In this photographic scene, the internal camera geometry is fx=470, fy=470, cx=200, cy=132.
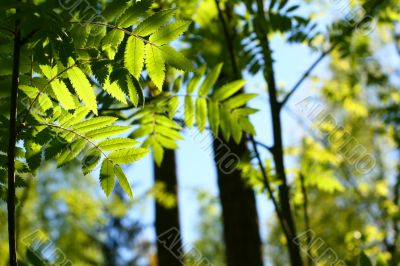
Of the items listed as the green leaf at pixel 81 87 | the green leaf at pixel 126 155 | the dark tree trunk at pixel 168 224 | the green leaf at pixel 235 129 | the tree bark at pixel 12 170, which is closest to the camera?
the tree bark at pixel 12 170

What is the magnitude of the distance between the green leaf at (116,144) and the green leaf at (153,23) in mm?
341

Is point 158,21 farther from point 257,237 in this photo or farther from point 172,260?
point 172,260

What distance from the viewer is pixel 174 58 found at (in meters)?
1.39

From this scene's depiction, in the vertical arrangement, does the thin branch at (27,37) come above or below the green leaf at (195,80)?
above

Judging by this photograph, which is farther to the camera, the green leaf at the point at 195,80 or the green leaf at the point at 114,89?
the green leaf at the point at 195,80

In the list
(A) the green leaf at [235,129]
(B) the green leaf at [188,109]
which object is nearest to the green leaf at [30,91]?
(B) the green leaf at [188,109]

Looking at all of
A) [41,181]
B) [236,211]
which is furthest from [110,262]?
[236,211]

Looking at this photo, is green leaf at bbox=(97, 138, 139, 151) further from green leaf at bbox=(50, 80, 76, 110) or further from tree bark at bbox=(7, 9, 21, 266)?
tree bark at bbox=(7, 9, 21, 266)

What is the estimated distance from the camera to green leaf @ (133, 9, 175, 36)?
140cm

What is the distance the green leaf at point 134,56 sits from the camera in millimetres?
1358

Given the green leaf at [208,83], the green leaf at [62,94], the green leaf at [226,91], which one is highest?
the green leaf at [62,94]

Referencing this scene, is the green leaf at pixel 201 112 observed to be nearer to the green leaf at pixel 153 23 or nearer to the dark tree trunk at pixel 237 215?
the green leaf at pixel 153 23

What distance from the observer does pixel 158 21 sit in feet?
4.59

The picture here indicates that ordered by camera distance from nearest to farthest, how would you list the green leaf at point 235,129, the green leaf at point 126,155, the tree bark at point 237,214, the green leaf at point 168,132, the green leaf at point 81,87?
the green leaf at point 81,87 → the green leaf at point 126,155 → the green leaf at point 235,129 → the green leaf at point 168,132 → the tree bark at point 237,214
